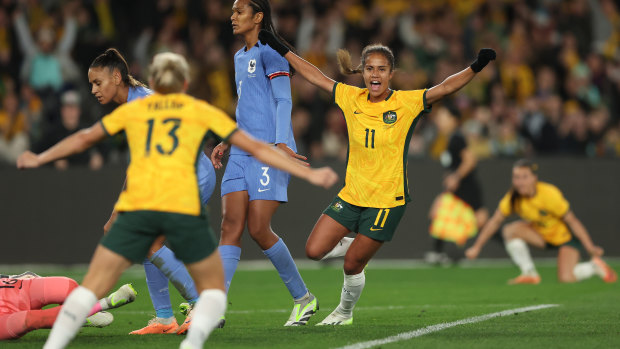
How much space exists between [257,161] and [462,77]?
66.1 inches

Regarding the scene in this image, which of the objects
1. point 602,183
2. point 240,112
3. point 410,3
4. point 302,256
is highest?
point 410,3

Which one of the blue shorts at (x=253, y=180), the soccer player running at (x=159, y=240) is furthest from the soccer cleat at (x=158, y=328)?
the blue shorts at (x=253, y=180)

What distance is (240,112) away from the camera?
7.73 m

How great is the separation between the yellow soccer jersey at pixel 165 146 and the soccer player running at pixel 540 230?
7328 millimetres

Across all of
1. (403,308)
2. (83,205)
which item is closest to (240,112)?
(403,308)

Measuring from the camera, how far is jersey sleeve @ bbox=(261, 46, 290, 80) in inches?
303

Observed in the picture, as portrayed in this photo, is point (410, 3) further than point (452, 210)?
Yes

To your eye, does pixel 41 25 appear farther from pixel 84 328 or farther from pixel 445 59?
pixel 84 328

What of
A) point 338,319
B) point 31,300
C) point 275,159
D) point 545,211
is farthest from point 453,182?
point 275,159

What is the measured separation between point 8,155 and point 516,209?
7.82 meters

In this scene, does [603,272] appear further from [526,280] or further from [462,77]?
[462,77]

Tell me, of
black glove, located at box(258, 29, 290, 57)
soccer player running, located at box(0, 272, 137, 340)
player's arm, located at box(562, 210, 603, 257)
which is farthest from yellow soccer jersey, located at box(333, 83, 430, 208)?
player's arm, located at box(562, 210, 603, 257)

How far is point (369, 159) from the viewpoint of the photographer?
7.62 metres

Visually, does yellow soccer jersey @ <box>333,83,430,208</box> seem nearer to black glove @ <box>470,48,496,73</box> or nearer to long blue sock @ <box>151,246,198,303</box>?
black glove @ <box>470,48,496,73</box>
